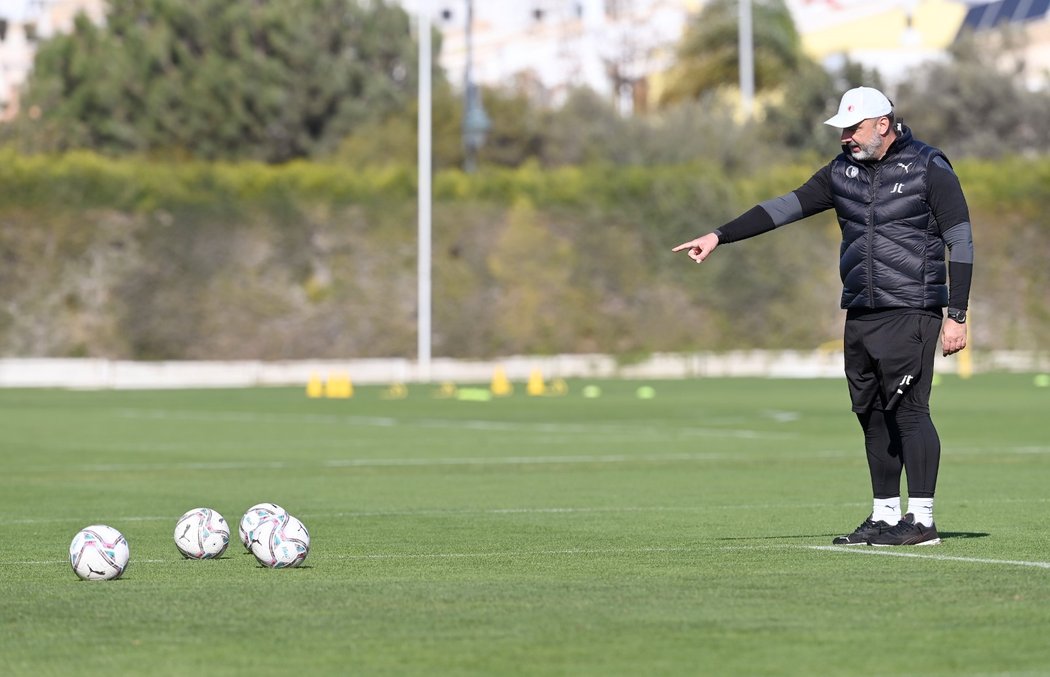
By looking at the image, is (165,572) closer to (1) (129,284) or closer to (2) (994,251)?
(1) (129,284)

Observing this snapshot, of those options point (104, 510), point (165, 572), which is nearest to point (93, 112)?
point (104, 510)

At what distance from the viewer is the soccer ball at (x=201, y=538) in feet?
33.3

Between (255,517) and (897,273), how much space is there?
336cm

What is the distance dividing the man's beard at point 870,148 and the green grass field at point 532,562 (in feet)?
6.35

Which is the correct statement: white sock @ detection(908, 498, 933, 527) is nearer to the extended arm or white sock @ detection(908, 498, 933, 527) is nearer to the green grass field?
the green grass field

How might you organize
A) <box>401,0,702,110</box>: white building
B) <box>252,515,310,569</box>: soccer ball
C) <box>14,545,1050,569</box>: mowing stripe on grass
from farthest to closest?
1. <box>401,0,702,110</box>: white building
2. <box>14,545,1050,569</box>: mowing stripe on grass
3. <box>252,515,310,569</box>: soccer ball

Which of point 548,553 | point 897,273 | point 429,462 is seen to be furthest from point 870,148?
point 429,462

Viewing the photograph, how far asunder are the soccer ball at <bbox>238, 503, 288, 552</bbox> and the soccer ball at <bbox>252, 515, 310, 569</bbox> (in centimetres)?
8

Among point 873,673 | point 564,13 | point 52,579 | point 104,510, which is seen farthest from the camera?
point 564,13

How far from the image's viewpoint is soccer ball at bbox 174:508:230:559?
400 inches

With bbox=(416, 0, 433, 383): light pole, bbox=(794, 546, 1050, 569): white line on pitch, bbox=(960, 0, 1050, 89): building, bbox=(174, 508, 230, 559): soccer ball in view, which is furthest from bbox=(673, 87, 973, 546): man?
bbox=(960, 0, 1050, 89): building

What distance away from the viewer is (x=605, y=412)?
2975 centimetres

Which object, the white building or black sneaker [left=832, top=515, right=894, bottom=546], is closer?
black sneaker [left=832, top=515, right=894, bottom=546]

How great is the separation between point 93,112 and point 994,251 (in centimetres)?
3027
